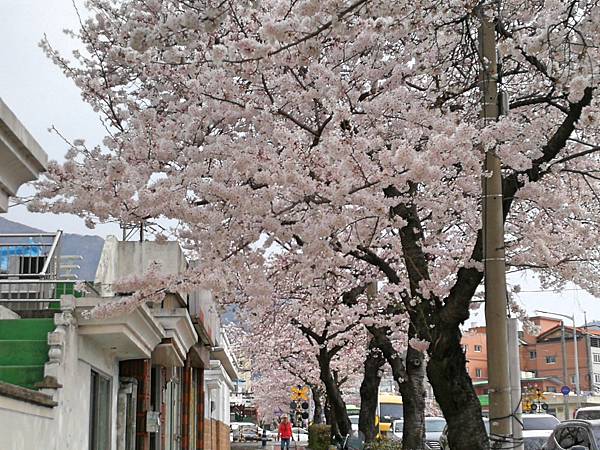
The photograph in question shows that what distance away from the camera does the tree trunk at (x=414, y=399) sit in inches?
709

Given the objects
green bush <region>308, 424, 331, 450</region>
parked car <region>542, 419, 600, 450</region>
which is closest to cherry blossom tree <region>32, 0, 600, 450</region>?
parked car <region>542, 419, 600, 450</region>

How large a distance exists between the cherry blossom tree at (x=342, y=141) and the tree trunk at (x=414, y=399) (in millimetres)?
5533

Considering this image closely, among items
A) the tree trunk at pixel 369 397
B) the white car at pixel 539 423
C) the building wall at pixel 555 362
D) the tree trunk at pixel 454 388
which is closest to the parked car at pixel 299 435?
the building wall at pixel 555 362

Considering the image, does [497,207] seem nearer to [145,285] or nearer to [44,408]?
[145,285]

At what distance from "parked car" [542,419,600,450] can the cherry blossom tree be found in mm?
4668

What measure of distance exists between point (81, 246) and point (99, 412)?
20.0 ft

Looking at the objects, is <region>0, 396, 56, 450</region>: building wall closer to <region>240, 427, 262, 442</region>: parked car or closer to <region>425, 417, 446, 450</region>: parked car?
<region>425, 417, 446, 450</region>: parked car

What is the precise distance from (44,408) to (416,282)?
199 inches

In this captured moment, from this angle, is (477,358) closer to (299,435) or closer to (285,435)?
(299,435)

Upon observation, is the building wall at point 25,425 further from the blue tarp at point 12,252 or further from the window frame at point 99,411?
the blue tarp at point 12,252

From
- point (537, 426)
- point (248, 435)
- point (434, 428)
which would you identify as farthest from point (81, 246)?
point (248, 435)

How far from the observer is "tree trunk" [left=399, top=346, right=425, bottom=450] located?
18.0m

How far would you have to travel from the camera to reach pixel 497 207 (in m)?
9.02

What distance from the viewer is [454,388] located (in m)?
10.6
